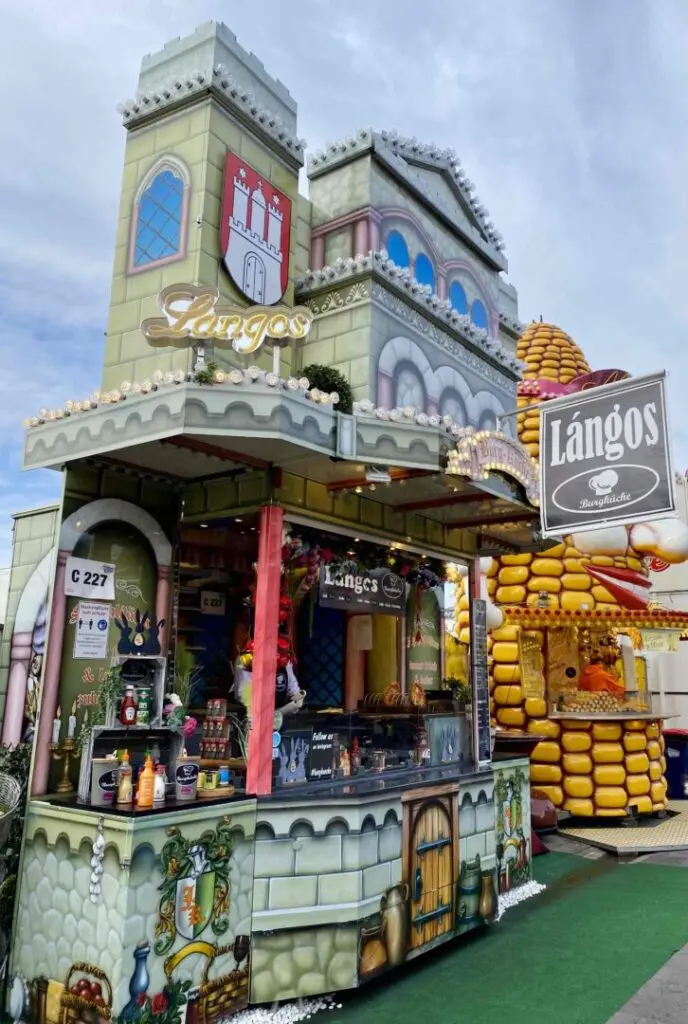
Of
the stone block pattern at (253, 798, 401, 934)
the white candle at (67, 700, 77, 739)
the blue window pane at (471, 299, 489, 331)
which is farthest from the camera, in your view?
the blue window pane at (471, 299, 489, 331)

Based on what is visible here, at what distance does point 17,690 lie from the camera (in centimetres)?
640

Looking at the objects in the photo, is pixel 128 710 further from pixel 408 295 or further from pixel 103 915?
pixel 408 295

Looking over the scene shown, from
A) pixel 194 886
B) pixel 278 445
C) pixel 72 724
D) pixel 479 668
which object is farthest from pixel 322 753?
pixel 479 668

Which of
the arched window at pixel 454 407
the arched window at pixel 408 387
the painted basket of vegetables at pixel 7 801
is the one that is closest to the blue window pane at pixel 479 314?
the arched window at pixel 454 407

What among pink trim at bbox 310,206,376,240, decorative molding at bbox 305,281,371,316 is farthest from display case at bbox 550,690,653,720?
pink trim at bbox 310,206,376,240

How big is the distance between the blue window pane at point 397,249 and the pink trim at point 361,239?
416mm

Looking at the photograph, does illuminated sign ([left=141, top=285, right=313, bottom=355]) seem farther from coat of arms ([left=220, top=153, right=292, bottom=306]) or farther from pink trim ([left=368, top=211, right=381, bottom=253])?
pink trim ([left=368, top=211, right=381, bottom=253])

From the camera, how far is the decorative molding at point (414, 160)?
8.63 metres

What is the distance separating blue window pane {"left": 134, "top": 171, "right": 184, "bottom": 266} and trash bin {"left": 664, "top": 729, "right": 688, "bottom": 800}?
13905mm

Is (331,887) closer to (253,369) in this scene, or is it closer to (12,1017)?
(12,1017)

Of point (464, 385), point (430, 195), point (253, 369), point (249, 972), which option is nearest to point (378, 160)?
point (430, 195)

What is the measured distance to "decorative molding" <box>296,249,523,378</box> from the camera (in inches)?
319

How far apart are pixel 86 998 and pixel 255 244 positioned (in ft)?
20.9

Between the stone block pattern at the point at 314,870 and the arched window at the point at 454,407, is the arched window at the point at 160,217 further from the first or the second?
the stone block pattern at the point at 314,870
